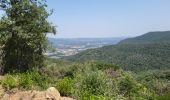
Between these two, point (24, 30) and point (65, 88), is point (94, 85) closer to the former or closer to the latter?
point (65, 88)

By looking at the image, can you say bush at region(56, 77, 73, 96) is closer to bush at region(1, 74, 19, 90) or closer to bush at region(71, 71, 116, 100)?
bush at region(71, 71, 116, 100)

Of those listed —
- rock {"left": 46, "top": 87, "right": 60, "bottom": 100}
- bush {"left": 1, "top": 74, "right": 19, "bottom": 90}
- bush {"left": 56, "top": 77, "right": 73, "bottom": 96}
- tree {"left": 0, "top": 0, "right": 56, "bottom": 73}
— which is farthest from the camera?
tree {"left": 0, "top": 0, "right": 56, "bottom": 73}

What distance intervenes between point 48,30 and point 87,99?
409 inches

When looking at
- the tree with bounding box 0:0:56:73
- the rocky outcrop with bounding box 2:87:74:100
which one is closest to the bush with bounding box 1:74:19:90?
the rocky outcrop with bounding box 2:87:74:100

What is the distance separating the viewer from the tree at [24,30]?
20.7m

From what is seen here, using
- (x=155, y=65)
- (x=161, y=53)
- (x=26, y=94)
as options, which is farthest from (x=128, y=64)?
(x=26, y=94)

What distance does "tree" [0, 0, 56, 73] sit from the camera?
20.7 metres

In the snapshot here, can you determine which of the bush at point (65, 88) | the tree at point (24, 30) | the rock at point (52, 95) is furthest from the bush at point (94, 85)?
the tree at point (24, 30)

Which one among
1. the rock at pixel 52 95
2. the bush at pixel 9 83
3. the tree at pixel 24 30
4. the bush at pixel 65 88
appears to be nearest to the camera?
the rock at pixel 52 95

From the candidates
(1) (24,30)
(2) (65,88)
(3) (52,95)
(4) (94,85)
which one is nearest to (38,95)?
(3) (52,95)

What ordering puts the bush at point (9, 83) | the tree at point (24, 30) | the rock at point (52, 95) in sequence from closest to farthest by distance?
the rock at point (52, 95)
the bush at point (9, 83)
the tree at point (24, 30)

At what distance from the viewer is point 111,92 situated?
13.3 meters

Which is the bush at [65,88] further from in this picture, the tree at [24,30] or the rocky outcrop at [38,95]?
the tree at [24,30]

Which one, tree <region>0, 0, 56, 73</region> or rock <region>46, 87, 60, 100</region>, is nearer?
rock <region>46, 87, 60, 100</region>
